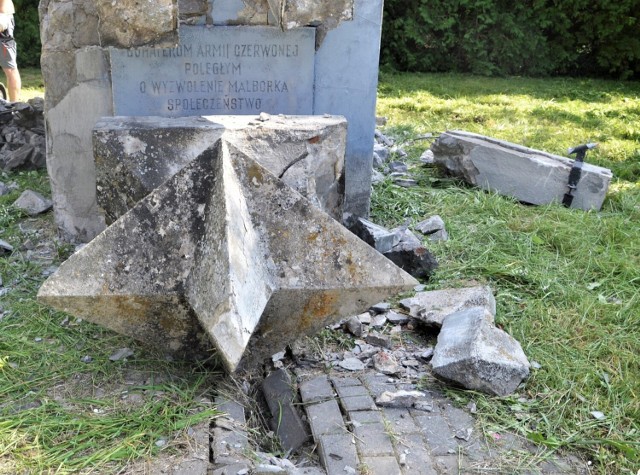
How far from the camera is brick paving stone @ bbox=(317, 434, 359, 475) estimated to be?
2571 millimetres

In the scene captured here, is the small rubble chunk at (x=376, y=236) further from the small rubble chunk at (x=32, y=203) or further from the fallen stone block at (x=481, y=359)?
the small rubble chunk at (x=32, y=203)

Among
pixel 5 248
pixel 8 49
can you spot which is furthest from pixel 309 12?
pixel 8 49

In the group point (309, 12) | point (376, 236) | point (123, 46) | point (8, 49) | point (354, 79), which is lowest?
point (376, 236)

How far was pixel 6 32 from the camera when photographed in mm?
7324

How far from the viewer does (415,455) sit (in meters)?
2.66

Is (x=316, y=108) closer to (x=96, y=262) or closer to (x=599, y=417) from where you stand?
(x=96, y=262)

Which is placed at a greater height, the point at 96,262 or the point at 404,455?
the point at 96,262

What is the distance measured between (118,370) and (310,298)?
0.91m

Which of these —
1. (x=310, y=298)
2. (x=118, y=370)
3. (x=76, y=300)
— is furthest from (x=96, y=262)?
(x=310, y=298)

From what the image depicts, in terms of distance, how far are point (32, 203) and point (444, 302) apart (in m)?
3.18

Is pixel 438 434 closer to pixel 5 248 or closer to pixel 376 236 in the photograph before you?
pixel 376 236

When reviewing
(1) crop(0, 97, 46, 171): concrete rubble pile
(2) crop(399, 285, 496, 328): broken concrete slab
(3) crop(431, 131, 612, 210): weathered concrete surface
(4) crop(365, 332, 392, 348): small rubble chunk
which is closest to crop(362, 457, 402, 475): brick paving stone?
(4) crop(365, 332, 392, 348): small rubble chunk

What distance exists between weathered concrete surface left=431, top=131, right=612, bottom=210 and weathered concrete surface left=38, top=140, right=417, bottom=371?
9.43ft

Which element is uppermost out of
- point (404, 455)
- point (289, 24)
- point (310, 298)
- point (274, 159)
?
point (289, 24)
